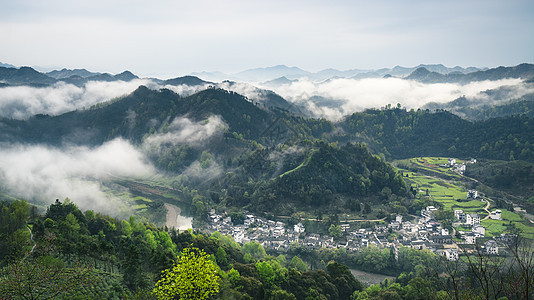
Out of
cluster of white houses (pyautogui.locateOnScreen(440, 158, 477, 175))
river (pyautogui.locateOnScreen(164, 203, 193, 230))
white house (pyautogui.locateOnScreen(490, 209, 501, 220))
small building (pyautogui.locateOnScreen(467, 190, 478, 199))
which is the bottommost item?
river (pyautogui.locateOnScreen(164, 203, 193, 230))

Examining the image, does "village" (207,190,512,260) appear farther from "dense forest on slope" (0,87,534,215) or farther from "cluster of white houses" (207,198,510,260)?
"dense forest on slope" (0,87,534,215)

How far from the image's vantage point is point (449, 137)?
17900 centimetres

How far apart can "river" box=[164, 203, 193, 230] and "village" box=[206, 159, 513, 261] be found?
6581mm

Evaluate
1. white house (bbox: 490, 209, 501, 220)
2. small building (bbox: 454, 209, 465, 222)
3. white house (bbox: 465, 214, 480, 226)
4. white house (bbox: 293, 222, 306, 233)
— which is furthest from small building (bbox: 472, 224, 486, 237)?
white house (bbox: 293, 222, 306, 233)

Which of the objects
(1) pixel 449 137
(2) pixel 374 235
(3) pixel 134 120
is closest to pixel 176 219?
(2) pixel 374 235

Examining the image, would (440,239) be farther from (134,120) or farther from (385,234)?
(134,120)

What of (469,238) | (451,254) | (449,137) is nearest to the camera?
(451,254)

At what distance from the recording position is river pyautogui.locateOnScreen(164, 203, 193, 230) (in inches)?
3655

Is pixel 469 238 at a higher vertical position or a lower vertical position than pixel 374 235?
higher

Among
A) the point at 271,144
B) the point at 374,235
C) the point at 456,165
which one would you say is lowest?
the point at 374,235

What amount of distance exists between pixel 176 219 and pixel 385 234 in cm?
5436

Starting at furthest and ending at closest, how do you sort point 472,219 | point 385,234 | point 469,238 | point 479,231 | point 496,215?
point 496,215 → point 472,219 → point 385,234 → point 479,231 → point 469,238

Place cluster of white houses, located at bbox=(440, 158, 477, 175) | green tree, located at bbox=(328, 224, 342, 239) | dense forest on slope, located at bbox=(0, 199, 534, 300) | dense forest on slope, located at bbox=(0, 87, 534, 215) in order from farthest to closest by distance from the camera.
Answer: cluster of white houses, located at bbox=(440, 158, 477, 175), dense forest on slope, located at bbox=(0, 87, 534, 215), green tree, located at bbox=(328, 224, 342, 239), dense forest on slope, located at bbox=(0, 199, 534, 300)

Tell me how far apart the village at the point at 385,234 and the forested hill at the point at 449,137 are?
71404 mm
